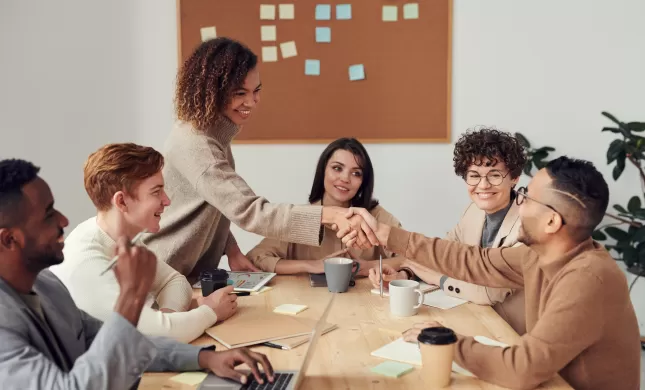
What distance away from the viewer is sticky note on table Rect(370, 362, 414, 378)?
1.30 metres

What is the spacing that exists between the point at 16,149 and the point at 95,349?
9.01 feet

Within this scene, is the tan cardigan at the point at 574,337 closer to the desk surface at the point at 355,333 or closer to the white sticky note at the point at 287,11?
the desk surface at the point at 355,333

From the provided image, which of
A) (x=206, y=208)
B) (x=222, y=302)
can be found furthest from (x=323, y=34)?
(x=222, y=302)

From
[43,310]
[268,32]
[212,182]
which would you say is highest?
[268,32]

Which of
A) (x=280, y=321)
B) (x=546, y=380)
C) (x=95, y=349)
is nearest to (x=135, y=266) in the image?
(x=95, y=349)

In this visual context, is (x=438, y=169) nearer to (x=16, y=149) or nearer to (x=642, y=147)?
(x=642, y=147)

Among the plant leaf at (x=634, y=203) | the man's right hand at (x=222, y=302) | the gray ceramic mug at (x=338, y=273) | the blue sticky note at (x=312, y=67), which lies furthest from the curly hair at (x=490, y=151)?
the blue sticky note at (x=312, y=67)

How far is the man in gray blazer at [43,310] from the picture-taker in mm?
1000

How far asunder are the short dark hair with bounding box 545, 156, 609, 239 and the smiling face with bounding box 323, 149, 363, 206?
1301 millimetres

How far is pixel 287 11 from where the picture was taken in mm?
3408

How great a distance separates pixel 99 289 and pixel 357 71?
2.26 meters

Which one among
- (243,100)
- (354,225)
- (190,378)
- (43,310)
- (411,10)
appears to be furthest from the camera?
(411,10)

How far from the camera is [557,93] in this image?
11.2ft

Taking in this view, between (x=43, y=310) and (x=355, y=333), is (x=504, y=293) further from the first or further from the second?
(x=43, y=310)
